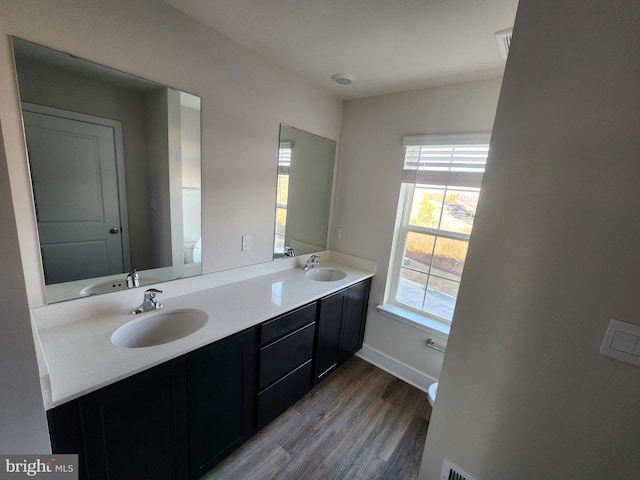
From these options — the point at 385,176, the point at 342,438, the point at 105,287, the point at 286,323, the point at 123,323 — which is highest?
the point at 385,176

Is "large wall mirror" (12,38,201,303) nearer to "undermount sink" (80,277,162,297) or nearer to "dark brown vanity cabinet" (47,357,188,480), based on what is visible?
"undermount sink" (80,277,162,297)

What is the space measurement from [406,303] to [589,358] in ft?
5.37

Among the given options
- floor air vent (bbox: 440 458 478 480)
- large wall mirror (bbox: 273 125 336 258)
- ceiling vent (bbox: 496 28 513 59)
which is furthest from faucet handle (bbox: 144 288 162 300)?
ceiling vent (bbox: 496 28 513 59)

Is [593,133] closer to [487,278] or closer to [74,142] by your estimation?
[487,278]

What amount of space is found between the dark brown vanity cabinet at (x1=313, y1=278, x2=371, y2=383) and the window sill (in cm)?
22

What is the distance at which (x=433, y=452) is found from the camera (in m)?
1.17

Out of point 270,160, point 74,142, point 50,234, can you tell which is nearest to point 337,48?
point 270,160

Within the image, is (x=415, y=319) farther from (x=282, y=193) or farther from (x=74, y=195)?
(x=74, y=195)

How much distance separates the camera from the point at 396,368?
2.39 metres

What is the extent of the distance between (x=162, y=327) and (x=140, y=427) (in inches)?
19.8

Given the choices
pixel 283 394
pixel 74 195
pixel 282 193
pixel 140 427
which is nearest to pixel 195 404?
pixel 140 427

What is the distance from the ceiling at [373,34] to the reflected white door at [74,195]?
2.78 ft

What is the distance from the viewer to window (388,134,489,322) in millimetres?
1946

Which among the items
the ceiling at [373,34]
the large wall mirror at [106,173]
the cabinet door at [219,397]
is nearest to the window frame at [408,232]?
the ceiling at [373,34]
